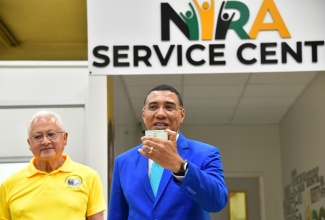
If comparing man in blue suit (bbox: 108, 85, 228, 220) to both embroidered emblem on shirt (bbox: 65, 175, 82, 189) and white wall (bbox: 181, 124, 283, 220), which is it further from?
white wall (bbox: 181, 124, 283, 220)

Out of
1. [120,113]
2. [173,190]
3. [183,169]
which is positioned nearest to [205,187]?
[183,169]

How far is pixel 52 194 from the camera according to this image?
7.57 ft

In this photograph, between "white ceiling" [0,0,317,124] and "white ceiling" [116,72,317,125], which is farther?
"white ceiling" [116,72,317,125]

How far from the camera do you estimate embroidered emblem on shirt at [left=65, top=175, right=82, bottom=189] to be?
2.36 metres

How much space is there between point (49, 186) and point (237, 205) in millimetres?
7833

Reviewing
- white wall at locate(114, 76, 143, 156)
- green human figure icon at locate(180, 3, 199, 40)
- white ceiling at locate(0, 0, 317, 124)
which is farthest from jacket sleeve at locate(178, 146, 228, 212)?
white ceiling at locate(0, 0, 317, 124)

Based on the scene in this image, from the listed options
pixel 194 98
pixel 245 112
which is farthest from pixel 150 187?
pixel 245 112

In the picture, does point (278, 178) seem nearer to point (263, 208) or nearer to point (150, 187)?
point (263, 208)

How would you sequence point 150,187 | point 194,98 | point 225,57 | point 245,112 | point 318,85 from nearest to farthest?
point 150,187
point 225,57
point 318,85
point 194,98
point 245,112

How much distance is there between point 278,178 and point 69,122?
6140mm

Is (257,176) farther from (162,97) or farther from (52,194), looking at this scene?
(162,97)

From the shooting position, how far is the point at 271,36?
4.25 metres

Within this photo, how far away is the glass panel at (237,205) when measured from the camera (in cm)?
983

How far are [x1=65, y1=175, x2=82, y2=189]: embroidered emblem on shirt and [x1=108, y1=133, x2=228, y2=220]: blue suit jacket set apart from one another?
46 cm
